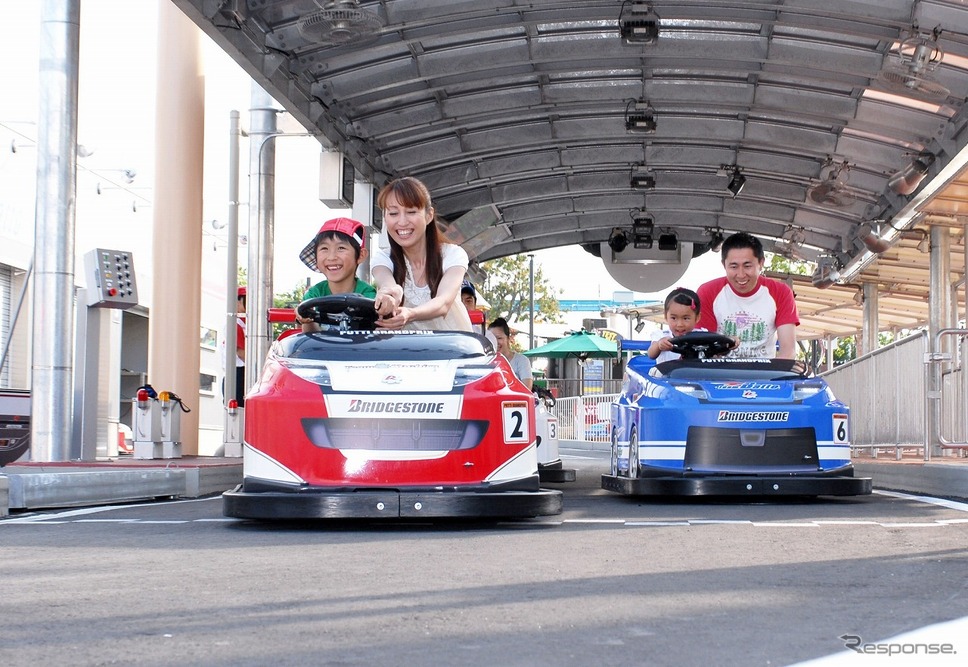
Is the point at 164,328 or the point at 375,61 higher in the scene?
the point at 375,61

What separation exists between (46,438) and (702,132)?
7809 millimetres

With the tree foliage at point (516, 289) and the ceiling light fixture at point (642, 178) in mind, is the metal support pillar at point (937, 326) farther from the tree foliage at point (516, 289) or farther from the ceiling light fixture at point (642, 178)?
the tree foliage at point (516, 289)

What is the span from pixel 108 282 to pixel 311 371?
16.4 ft

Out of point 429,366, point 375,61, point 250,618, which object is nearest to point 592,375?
point 375,61

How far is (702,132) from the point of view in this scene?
14.3 meters

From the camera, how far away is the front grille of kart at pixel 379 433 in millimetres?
6340

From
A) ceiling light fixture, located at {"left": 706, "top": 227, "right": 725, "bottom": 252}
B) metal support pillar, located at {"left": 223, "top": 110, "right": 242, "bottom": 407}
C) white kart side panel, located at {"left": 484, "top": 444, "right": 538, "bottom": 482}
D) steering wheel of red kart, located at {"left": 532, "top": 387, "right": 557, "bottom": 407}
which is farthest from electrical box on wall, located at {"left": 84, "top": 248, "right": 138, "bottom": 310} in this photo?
ceiling light fixture, located at {"left": 706, "top": 227, "right": 725, "bottom": 252}

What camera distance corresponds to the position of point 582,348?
123 ft

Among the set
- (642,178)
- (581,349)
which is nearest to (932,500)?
(642,178)

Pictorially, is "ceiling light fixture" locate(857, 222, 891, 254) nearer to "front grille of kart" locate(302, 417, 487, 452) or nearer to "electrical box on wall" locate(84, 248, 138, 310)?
"electrical box on wall" locate(84, 248, 138, 310)

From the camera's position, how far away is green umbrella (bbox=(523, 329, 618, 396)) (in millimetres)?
37875

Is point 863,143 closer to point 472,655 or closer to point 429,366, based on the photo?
point 429,366

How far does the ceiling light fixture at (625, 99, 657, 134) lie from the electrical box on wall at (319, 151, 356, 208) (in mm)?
3034

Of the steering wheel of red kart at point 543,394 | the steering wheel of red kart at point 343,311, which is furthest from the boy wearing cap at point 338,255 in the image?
the steering wheel of red kart at point 543,394
